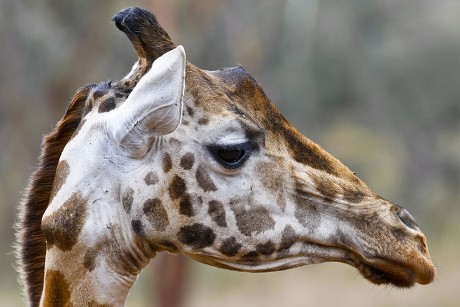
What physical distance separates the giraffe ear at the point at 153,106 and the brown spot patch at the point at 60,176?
0.28m

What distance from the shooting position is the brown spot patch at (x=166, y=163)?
3.90m

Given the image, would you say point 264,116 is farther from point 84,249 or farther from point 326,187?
point 84,249

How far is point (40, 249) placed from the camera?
425 cm

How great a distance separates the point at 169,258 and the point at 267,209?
30.9 feet

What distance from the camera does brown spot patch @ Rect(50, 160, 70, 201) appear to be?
3.94 meters

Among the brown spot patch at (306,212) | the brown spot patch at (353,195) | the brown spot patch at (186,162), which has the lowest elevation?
the brown spot patch at (306,212)

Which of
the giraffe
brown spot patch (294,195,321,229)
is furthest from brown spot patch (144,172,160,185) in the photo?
brown spot patch (294,195,321,229)

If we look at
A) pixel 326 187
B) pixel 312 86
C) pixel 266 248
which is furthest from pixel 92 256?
pixel 312 86

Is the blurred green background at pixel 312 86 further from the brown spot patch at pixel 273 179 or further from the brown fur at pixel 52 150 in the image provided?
the brown spot patch at pixel 273 179

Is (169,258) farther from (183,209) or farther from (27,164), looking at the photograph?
(183,209)

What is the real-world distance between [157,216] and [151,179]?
155 mm

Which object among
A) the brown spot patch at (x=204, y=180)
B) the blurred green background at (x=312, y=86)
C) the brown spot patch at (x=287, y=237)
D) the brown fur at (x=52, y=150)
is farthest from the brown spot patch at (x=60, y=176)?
the blurred green background at (x=312, y=86)

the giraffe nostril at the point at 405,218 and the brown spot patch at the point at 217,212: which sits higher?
the giraffe nostril at the point at 405,218

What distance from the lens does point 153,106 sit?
3.70 meters
